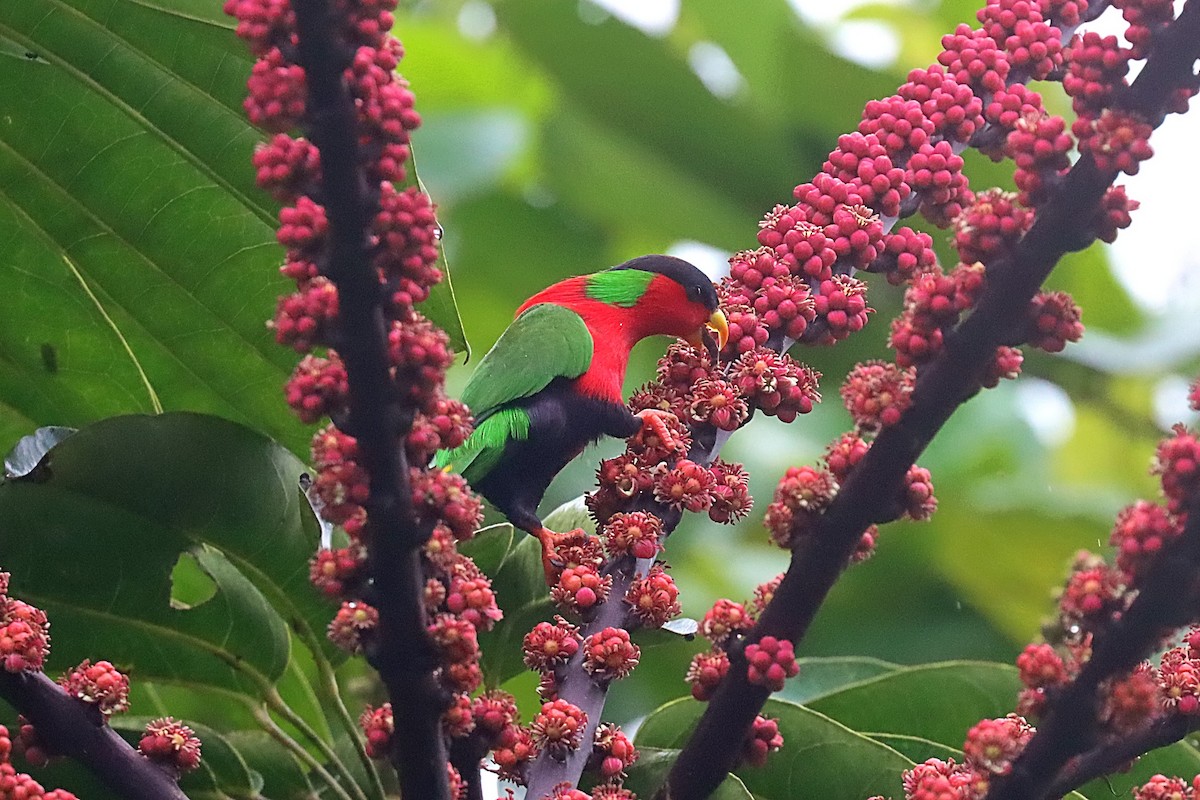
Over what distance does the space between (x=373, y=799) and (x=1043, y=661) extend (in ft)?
3.52

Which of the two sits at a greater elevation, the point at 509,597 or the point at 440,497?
the point at 440,497

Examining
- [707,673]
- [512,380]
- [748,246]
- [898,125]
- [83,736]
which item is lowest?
[83,736]

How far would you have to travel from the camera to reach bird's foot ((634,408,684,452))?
1697 millimetres

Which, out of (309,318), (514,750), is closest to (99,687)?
(514,750)

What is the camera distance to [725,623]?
1.43 metres

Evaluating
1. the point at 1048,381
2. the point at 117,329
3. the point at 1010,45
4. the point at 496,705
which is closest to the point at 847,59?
the point at 1048,381

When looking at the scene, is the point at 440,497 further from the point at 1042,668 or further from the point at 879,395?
the point at 1042,668

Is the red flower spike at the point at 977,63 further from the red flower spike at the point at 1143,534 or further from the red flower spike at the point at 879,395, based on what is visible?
the red flower spike at the point at 1143,534

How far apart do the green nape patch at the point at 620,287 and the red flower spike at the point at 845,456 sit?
1.82 metres

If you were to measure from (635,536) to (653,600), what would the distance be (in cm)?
8

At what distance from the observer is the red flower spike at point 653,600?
5.21 ft

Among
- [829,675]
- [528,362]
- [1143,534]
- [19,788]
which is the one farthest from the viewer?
[528,362]

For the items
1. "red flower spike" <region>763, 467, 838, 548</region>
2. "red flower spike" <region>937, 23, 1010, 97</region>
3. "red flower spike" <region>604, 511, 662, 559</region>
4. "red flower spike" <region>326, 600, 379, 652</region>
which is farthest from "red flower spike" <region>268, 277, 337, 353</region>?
"red flower spike" <region>937, 23, 1010, 97</region>

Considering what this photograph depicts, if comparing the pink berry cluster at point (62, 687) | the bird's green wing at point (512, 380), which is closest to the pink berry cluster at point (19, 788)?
the pink berry cluster at point (62, 687)
